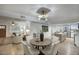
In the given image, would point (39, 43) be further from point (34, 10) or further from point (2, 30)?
point (2, 30)

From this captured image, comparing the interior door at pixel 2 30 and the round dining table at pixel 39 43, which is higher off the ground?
the interior door at pixel 2 30

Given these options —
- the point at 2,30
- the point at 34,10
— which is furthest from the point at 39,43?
the point at 2,30

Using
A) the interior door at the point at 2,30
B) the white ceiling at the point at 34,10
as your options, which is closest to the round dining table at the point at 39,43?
the white ceiling at the point at 34,10

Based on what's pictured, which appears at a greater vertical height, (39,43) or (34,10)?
(34,10)

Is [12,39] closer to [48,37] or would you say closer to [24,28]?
[24,28]

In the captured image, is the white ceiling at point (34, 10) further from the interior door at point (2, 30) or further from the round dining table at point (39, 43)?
the round dining table at point (39, 43)

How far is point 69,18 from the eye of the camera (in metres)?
2.17

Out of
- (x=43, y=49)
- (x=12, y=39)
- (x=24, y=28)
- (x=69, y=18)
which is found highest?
(x=69, y=18)

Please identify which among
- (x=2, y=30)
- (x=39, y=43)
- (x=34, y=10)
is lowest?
(x=39, y=43)

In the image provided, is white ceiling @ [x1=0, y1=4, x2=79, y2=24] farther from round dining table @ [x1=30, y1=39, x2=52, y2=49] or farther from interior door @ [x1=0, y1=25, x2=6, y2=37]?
round dining table @ [x1=30, y1=39, x2=52, y2=49]

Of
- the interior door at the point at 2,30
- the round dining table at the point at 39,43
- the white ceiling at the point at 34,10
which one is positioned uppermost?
the white ceiling at the point at 34,10

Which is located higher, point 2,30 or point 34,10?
point 34,10
